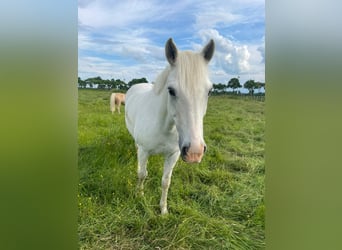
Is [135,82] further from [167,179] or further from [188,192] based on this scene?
[188,192]

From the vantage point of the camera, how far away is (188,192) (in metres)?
1.45

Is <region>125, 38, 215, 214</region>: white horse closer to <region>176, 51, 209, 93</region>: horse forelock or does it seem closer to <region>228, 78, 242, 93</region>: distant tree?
<region>176, 51, 209, 93</region>: horse forelock

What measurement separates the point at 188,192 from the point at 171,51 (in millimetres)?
748

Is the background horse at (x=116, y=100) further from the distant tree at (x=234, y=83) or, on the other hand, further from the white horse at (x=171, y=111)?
the distant tree at (x=234, y=83)

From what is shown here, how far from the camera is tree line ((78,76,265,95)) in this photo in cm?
123

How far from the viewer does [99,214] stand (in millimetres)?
1427

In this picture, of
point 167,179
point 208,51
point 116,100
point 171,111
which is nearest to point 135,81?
point 116,100

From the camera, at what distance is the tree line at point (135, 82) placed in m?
1.23

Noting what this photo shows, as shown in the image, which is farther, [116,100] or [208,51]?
[116,100]

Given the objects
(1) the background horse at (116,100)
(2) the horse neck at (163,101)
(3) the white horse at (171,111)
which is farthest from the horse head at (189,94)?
(1) the background horse at (116,100)

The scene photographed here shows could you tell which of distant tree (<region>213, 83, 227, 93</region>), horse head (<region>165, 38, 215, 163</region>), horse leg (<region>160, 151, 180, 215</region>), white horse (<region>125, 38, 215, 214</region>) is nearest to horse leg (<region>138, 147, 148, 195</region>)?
white horse (<region>125, 38, 215, 214</region>)

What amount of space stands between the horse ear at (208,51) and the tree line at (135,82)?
6.0 inches
